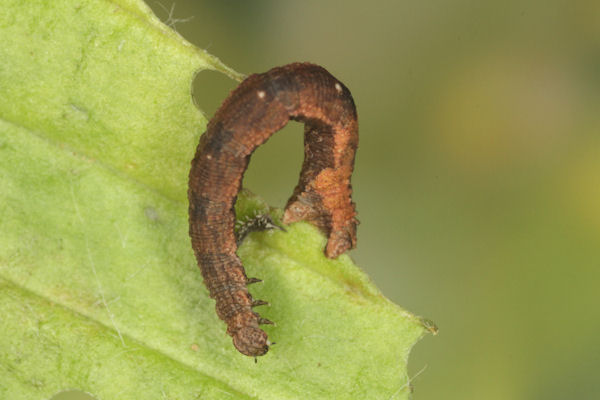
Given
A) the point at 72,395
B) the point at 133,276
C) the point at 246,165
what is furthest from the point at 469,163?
the point at 72,395

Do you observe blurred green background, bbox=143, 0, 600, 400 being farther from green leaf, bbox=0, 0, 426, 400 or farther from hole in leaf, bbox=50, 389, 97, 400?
hole in leaf, bbox=50, 389, 97, 400

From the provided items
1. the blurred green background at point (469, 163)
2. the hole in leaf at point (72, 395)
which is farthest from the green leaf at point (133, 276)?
the blurred green background at point (469, 163)

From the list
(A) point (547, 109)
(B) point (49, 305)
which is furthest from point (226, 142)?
(A) point (547, 109)

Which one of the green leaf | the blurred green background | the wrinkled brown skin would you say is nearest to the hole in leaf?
A: the green leaf

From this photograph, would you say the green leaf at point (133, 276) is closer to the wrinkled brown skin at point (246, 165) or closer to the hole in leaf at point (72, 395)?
the wrinkled brown skin at point (246, 165)

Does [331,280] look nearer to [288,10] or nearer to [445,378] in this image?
[445,378]

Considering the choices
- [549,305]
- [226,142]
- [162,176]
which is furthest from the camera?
[549,305]

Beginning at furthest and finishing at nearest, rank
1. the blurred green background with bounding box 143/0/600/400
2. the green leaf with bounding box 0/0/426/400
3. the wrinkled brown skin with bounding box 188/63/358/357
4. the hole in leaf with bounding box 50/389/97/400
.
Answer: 1. the blurred green background with bounding box 143/0/600/400
2. the hole in leaf with bounding box 50/389/97/400
3. the green leaf with bounding box 0/0/426/400
4. the wrinkled brown skin with bounding box 188/63/358/357
